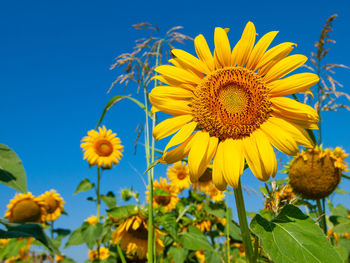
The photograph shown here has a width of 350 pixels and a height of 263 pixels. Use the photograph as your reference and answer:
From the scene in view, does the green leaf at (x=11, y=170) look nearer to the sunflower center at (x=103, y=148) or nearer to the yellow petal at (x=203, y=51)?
the yellow petal at (x=203, y=51)

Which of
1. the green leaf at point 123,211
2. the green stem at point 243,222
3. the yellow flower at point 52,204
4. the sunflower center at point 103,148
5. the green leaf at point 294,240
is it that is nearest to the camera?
the green leaf at point 294,240

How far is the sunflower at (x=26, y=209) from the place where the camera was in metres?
5.68

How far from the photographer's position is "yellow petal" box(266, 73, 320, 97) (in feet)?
5.63

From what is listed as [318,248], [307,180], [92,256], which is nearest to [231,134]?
[318,248]

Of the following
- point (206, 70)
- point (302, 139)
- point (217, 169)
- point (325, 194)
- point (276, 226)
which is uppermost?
point (206, 70)

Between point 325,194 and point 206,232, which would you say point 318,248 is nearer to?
point 325,194

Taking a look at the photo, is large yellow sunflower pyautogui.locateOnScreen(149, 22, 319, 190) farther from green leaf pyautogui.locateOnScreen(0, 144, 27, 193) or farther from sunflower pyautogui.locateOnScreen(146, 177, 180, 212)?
sunflower pyautogui.locateOnScreen(146, 177, 180, 212)

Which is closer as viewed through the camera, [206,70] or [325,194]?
[206,70]

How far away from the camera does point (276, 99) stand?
1787 mm

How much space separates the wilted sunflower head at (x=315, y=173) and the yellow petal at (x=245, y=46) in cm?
216

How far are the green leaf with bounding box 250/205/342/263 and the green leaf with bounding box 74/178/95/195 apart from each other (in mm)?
4053

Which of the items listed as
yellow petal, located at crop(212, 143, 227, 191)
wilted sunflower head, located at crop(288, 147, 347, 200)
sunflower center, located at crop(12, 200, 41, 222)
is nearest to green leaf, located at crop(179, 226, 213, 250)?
wilted sunflower head, located at crop(288, 147, 347, 200)

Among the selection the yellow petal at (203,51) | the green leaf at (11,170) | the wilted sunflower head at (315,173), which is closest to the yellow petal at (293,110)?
the yellow petal at (203,51)

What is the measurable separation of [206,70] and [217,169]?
56cm
